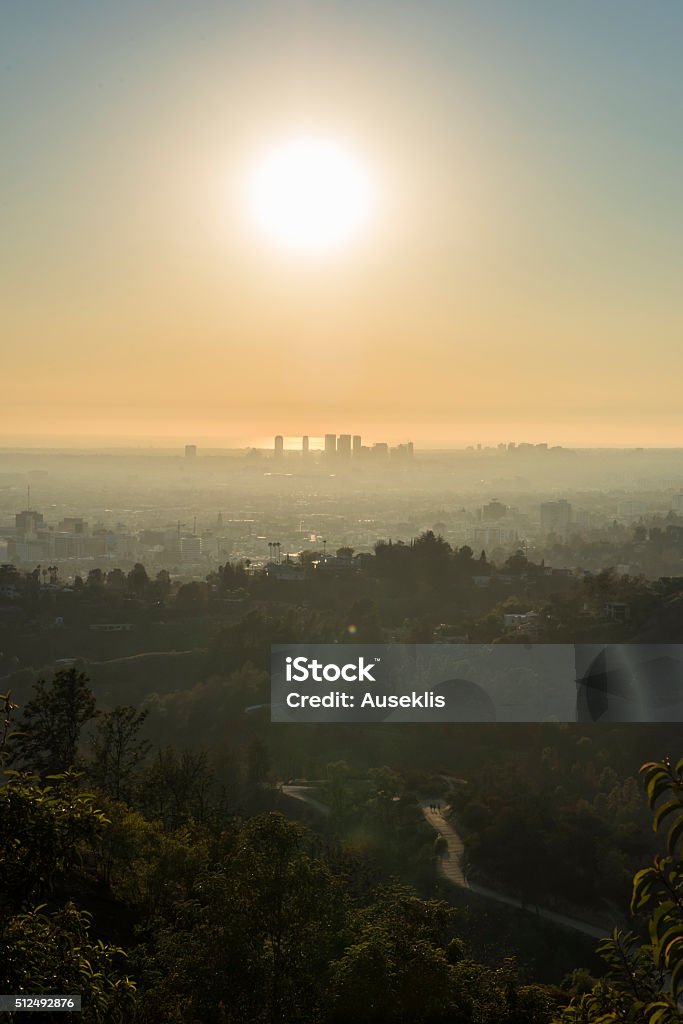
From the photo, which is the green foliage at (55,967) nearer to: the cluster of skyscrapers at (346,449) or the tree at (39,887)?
the tree at (39,887)

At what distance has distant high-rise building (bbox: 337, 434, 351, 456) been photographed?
6619cm

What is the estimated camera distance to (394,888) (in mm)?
7727

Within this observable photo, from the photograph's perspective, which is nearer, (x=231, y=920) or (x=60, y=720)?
(x=231, y=920)

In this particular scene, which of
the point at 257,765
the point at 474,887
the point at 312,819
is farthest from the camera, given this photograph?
the point at 257,765

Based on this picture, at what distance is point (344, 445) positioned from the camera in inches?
2616

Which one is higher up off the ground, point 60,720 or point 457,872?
point 60,720

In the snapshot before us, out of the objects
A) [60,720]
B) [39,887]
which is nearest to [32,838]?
[39,887]

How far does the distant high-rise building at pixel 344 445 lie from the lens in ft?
217

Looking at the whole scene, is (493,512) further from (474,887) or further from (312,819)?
(474,887)

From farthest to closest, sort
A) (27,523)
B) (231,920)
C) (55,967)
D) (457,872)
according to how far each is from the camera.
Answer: (27,523)
(457,872)
(231,920)
(55,967)

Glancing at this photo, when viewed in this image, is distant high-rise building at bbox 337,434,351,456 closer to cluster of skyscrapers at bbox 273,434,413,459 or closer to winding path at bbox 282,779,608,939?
cluster of skyscrapers at bbox 273,434,413,459

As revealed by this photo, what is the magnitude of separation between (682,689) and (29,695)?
1669cm

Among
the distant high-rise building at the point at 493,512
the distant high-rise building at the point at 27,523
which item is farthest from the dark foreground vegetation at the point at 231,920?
the distant high-rise building at the point at 493,512

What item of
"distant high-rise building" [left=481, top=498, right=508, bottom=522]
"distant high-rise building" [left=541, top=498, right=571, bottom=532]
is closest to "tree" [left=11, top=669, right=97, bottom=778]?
"distant high-rise building" [left=481, top=498, right=508, bottom=522]
